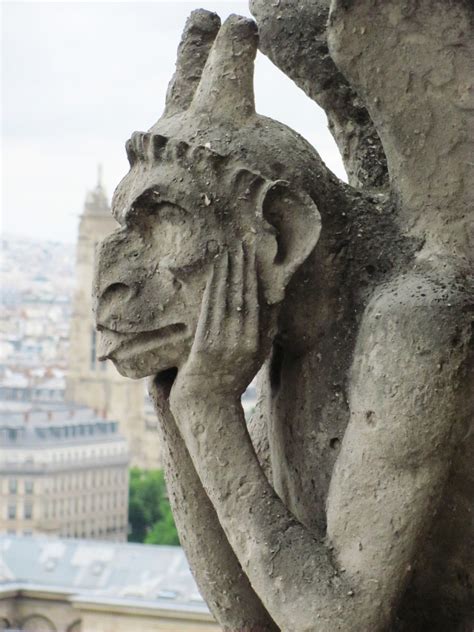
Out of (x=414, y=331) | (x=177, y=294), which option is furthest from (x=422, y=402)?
(x=177, y=294)

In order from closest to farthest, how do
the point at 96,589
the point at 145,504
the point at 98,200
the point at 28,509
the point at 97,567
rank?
the point at 96,589 < the point at 97,567 < the point at 28,509 < the point at 145,504 < the point at 98,200

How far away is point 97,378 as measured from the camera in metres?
40.3

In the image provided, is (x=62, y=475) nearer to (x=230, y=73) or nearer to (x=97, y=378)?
(x=97, y=378)

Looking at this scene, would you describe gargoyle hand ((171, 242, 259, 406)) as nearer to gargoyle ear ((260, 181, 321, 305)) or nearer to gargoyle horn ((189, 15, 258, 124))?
gargoyle ear ((260, 181, 321, 305))

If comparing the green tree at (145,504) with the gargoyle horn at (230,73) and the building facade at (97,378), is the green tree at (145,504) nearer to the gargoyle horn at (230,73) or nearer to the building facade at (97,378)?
the building facade at (97,378)

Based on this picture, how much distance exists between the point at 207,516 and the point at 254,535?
138 mm

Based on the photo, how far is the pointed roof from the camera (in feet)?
117

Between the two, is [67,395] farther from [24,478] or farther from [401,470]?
[401,470]

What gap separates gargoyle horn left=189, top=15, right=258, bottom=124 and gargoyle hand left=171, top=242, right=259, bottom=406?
17 cm

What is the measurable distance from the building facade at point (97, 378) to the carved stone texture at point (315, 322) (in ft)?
109

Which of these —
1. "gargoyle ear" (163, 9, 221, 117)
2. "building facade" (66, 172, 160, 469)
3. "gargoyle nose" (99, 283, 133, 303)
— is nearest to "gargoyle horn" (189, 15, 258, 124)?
"gargoyle ear" (163, 9, 221, 117)

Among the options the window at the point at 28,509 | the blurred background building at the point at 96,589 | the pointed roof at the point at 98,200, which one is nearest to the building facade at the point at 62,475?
the window at the point at 28,509

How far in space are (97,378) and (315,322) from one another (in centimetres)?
3877

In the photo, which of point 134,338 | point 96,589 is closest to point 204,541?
point 134,338
